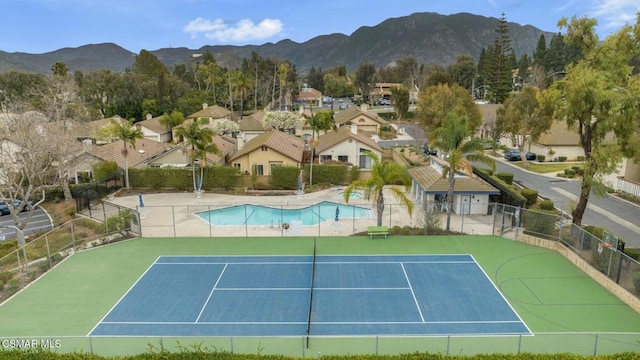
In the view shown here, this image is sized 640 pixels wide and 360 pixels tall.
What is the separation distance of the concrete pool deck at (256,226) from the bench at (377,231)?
130 centimetres

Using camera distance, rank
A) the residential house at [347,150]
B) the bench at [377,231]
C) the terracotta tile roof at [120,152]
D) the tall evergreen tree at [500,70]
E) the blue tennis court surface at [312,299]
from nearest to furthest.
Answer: the blue tennis court surface at [312,299] → the bench at [377,231] → the terracotta tile roof at [120,152] → the residential house at [347,150] → the tall evergreen tree at [500,70]

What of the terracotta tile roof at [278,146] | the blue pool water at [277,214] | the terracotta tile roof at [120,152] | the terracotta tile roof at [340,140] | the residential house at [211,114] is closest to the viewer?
the blue pool water at [277,214]

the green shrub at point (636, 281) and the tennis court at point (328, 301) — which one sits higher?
the green shrub at point (636, 281)

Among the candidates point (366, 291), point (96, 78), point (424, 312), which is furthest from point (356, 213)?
point (96, 78)

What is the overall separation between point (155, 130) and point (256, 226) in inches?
1638

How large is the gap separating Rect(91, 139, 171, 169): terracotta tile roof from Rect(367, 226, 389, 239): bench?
2513 cm

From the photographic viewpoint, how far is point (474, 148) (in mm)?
26484

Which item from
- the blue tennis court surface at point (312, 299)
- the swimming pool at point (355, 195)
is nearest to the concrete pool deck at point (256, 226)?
the swimming pool at point (355, 195)

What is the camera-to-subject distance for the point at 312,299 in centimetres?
1836

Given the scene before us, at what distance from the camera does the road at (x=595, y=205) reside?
27.6 meters

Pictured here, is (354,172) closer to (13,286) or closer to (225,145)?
(225,145)

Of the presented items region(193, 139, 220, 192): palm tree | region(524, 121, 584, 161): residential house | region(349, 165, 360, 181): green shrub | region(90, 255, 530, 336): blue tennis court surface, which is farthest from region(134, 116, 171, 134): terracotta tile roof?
region(524, 121, 584, 161): residential house

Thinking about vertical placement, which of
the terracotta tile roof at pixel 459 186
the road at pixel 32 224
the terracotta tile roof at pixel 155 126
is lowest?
the road at pixel 32 224

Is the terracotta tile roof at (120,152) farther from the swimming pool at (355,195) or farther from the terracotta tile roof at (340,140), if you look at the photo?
the swimming pool at (355,195)
